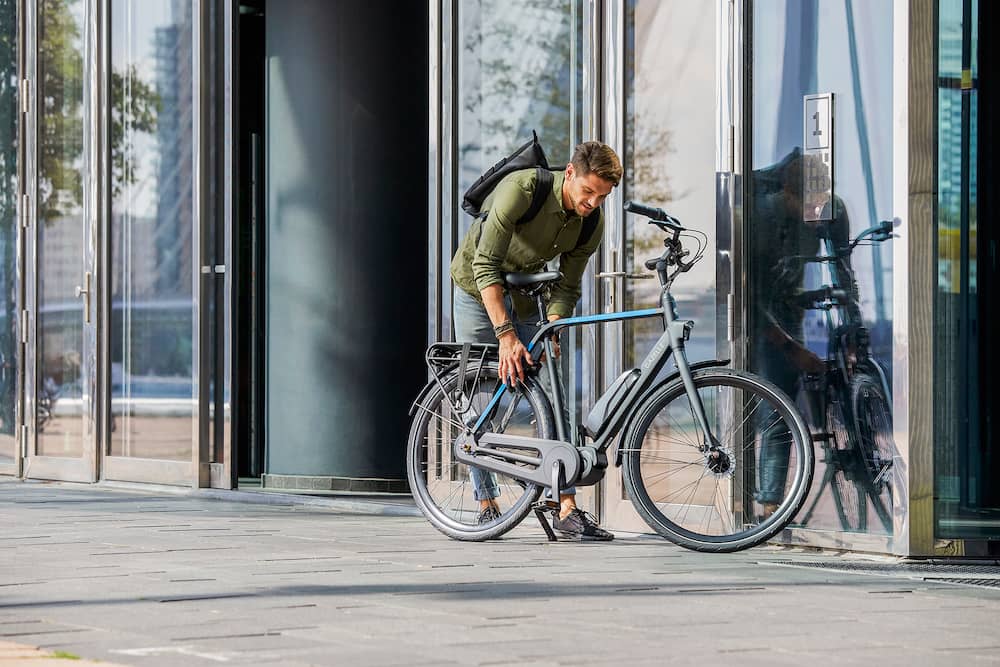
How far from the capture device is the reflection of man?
6.32 meters

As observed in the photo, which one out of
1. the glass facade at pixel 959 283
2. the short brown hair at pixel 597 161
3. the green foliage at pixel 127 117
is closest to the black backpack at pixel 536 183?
the short brown hair at pixel 597 161

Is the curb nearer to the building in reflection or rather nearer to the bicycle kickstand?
the building in reflection

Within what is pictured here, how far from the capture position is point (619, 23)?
24.0 feet

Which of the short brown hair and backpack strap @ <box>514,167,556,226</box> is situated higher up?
the short brown hair

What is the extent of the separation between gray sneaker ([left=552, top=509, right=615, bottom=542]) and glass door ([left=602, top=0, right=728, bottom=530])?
1.47 ft

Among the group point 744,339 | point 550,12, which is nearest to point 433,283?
point 550,12

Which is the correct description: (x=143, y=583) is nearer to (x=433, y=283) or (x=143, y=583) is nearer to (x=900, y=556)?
(x=900, y=556)

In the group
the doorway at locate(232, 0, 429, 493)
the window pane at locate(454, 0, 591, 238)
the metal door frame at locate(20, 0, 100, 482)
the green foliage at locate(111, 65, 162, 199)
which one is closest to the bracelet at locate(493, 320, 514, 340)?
the window pane at locate(454, 0, 591, 238)

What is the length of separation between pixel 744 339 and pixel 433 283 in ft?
7.19

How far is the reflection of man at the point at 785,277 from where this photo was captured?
249 inches

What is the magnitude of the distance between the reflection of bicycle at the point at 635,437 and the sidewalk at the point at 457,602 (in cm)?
19

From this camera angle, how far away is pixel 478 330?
6.83 meters

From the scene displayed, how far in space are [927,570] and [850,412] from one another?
0.73 meters

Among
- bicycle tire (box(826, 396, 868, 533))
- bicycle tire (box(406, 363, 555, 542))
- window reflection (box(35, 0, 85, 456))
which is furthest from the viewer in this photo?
window reflection (box(35, 0, 85, 456))
